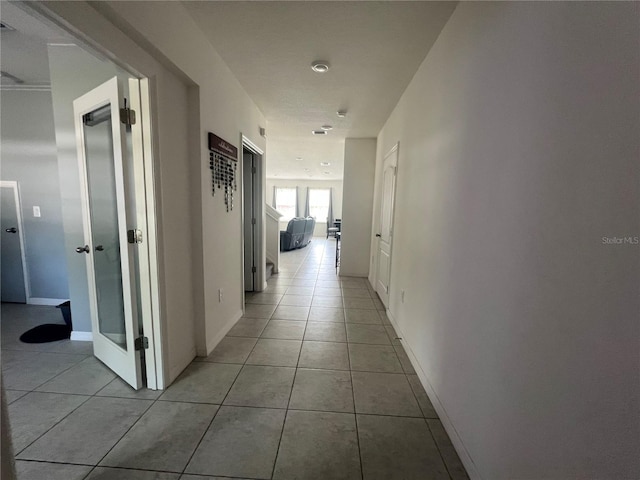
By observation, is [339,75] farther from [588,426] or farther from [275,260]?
[275,260]

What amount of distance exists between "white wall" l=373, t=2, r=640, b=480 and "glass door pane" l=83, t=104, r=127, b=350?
233cm

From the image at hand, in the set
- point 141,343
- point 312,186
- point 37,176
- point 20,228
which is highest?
point 312,186

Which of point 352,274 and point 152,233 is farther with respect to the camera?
point 352,274

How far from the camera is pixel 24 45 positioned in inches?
89.2

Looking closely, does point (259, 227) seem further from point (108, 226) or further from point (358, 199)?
point (108, 226)

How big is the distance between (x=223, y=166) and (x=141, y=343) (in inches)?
62.5

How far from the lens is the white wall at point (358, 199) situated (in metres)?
4.94

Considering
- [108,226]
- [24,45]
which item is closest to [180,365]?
[108,226]

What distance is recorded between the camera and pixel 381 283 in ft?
12.8

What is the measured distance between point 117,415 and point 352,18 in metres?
2.93

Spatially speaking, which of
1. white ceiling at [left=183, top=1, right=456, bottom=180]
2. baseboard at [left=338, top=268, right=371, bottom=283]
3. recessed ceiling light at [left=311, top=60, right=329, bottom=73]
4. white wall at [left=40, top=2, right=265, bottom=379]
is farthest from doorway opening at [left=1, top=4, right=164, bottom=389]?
baseboard at [left=338, top=268, right=371, bottom=283]

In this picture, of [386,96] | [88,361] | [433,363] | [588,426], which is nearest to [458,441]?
[433,363]

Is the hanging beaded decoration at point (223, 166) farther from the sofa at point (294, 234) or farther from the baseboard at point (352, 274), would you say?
the sofa at point (294, 234)

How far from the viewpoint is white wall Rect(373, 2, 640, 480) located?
0.69m
